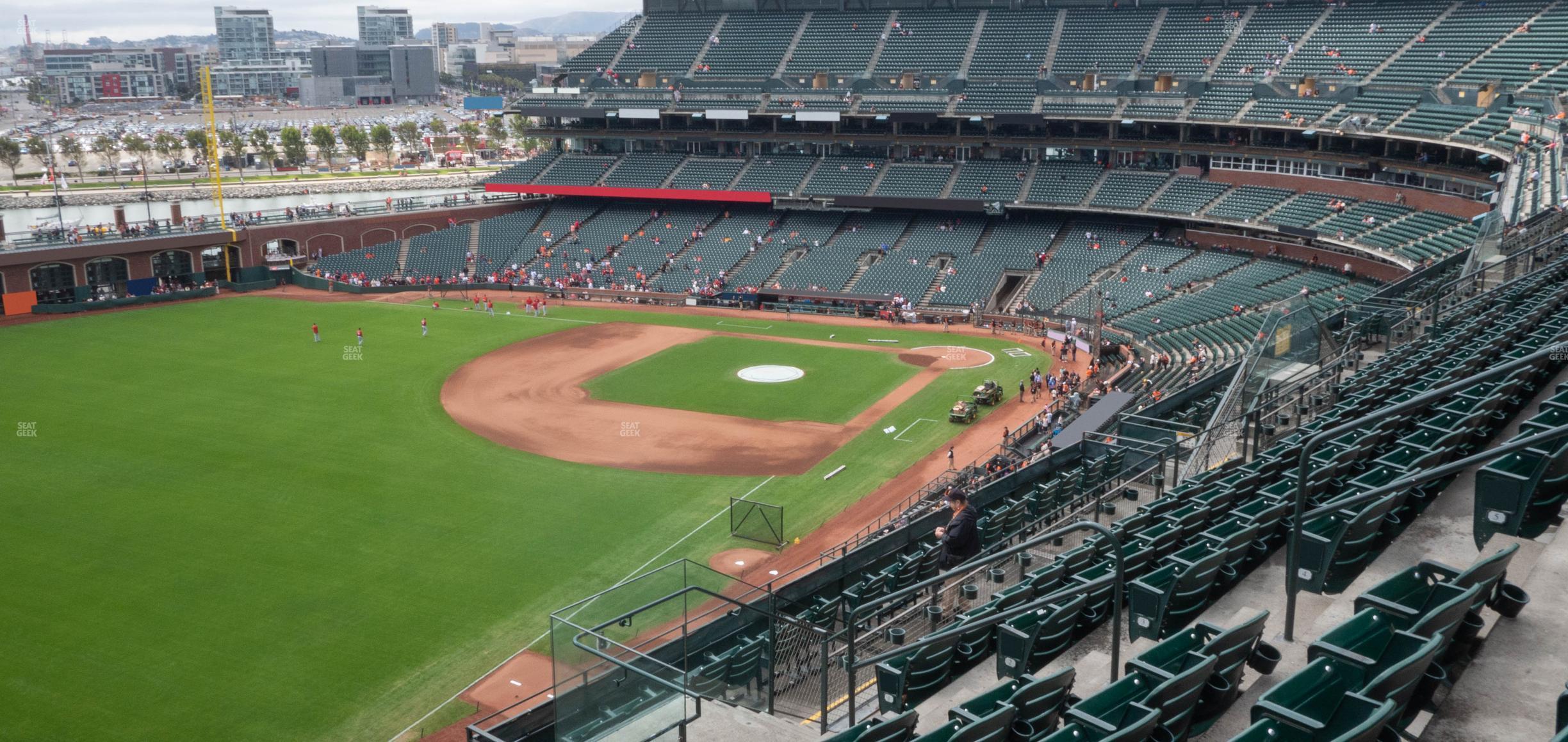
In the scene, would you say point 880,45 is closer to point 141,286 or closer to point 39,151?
point 141,286

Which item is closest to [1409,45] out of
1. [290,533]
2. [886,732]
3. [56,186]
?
[290,533]

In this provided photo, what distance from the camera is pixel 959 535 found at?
19.4 meters

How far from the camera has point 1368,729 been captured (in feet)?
25.7

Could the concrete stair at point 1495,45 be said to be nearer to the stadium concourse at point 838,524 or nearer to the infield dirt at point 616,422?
the stadium concourse at point 838,524

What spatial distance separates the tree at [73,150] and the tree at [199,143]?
12.3 meters

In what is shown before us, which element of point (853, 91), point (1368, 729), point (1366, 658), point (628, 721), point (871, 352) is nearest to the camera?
point (1368, 729)

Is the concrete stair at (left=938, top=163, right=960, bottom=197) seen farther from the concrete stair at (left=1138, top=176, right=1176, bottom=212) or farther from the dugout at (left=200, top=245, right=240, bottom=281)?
the dugout at (left=200, top=245, right=240, bottom=281)

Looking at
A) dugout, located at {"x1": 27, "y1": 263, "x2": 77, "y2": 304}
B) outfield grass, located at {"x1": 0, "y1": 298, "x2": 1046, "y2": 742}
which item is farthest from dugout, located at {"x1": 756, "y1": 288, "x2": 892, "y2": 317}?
dugout, located at {"x1": 27, "y1": 263, "x2": 77, "y2": 304}

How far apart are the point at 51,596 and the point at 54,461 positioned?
40.6ft

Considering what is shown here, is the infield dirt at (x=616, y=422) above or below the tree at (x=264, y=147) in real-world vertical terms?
below

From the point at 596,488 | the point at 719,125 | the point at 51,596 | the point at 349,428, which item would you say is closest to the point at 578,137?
the point at 719,125

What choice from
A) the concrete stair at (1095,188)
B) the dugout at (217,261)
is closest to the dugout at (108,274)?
the dugout at (217,261)

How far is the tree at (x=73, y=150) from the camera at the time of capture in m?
137

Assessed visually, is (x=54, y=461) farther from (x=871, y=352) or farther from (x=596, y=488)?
(x=871, y=352)
